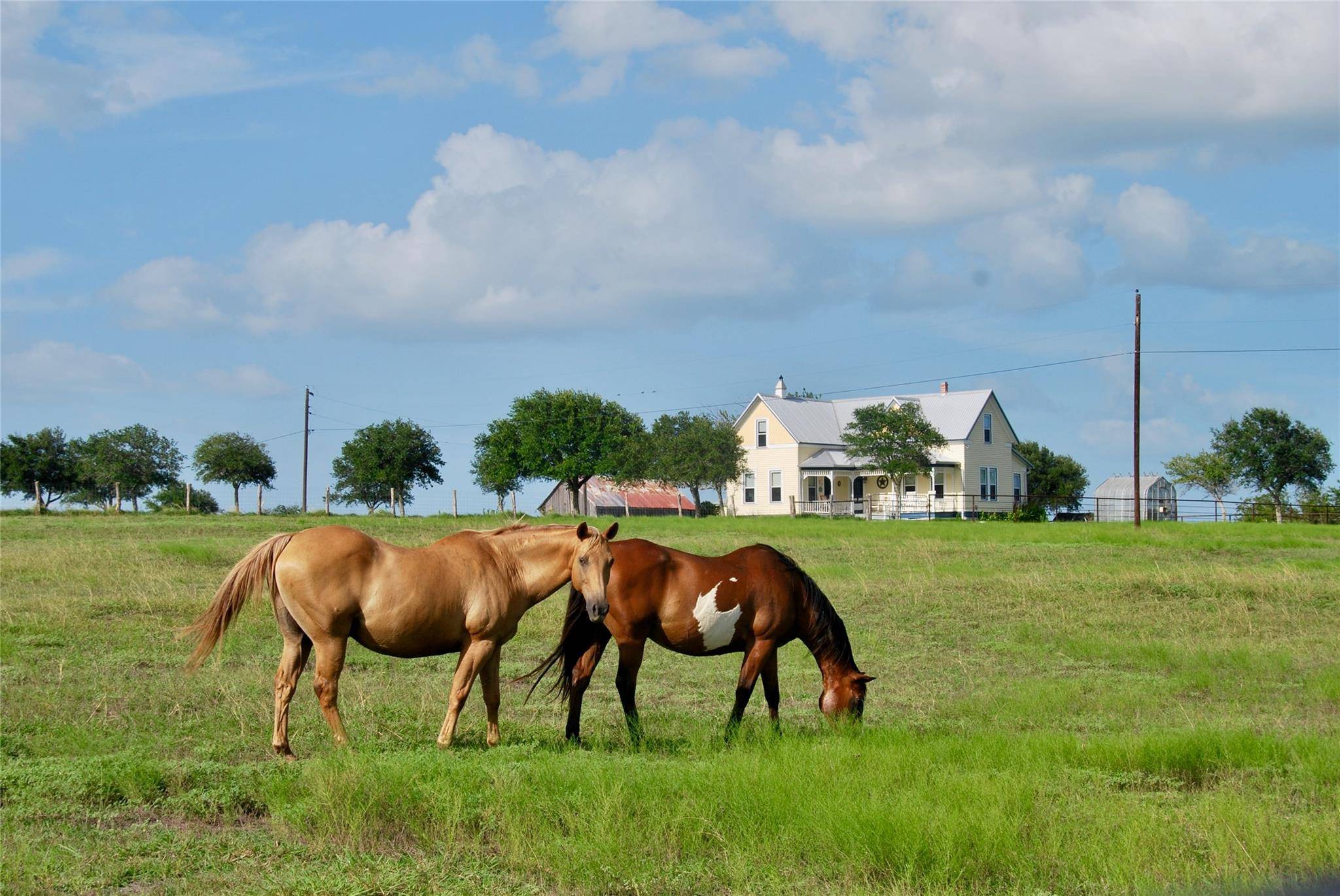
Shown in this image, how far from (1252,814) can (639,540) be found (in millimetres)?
5261

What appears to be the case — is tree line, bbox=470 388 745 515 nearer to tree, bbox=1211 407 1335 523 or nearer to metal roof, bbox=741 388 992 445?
metal roof, bbox=741 388 992 445

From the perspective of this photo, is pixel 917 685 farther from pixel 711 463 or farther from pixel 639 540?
pixel 711 463

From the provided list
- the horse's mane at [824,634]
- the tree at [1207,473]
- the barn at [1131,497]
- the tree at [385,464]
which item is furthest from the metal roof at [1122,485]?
the horse's mane at [824,634]

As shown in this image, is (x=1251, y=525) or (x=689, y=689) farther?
(x=1251, y=525)

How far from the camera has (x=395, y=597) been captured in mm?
8375

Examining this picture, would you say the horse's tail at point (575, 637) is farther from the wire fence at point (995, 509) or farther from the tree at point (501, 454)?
→ the tree at point (501, 454)

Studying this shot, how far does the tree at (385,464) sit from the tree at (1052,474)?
4315cm

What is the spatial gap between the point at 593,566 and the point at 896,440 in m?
53.6

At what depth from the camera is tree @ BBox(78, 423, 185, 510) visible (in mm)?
70188

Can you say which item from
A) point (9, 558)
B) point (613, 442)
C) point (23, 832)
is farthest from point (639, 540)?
point (613, 442)

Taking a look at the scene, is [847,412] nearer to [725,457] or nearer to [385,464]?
[725,457]

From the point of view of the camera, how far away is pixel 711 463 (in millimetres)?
→ 69250

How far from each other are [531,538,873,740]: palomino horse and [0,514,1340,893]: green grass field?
1.40 feet

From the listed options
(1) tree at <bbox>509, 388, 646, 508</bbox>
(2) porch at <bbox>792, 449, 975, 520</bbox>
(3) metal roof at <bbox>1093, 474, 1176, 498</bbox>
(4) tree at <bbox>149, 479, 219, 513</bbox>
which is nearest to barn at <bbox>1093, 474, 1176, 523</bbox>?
(3) metal roof at <bbox>1093, 474, 1176, 498</bbox>
